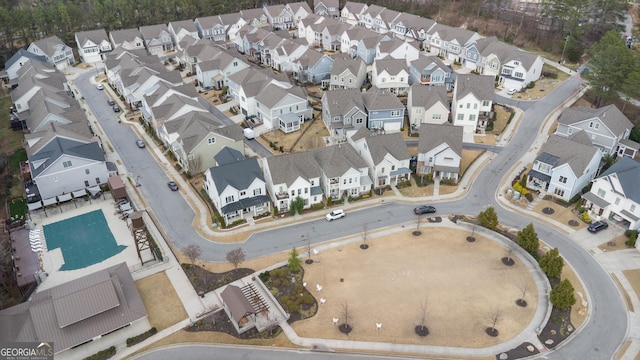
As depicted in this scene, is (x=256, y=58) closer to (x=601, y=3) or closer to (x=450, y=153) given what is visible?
(x=450, y=153)

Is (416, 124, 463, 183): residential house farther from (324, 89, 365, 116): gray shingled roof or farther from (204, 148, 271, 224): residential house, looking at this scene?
(204, 148, 271, 224): residential house

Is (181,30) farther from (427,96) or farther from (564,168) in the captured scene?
(564,168)

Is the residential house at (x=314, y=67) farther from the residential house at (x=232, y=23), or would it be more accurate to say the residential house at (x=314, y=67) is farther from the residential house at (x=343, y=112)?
Answer: the residential house at (x=232, y=23)

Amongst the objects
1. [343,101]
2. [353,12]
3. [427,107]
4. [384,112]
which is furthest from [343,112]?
[353,12]

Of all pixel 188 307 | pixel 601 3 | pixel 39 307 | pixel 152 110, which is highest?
pixel 601 3

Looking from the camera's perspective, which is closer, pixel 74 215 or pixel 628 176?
pixel 628 176

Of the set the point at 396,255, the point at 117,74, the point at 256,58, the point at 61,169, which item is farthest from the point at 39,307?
the point at 256,58
